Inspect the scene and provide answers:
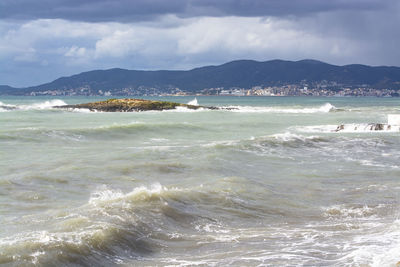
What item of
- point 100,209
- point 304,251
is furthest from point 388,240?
point 100,209

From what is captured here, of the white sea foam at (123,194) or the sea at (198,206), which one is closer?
the sea at (198,206)

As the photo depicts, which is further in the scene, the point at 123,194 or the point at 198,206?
the point at 123,194

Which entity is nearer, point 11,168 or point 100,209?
point 100,209

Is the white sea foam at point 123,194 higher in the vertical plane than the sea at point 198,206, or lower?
higher

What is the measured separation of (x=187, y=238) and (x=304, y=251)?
2.07m

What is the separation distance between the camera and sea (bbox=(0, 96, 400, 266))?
826cm

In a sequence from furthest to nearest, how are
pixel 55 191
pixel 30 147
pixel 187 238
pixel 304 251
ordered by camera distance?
pixel 30 147, pixel 55 191, pixel 187 238, pixel 304 251

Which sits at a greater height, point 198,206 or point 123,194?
point 123,194

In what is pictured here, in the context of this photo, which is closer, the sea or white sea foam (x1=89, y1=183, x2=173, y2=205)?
the sea

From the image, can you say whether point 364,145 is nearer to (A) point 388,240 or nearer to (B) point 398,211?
(B) point 398,211

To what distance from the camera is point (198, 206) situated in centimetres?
1150

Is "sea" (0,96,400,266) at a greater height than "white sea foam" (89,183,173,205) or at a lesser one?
lesser

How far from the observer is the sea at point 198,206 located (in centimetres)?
826

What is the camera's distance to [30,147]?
21297 millimetres
